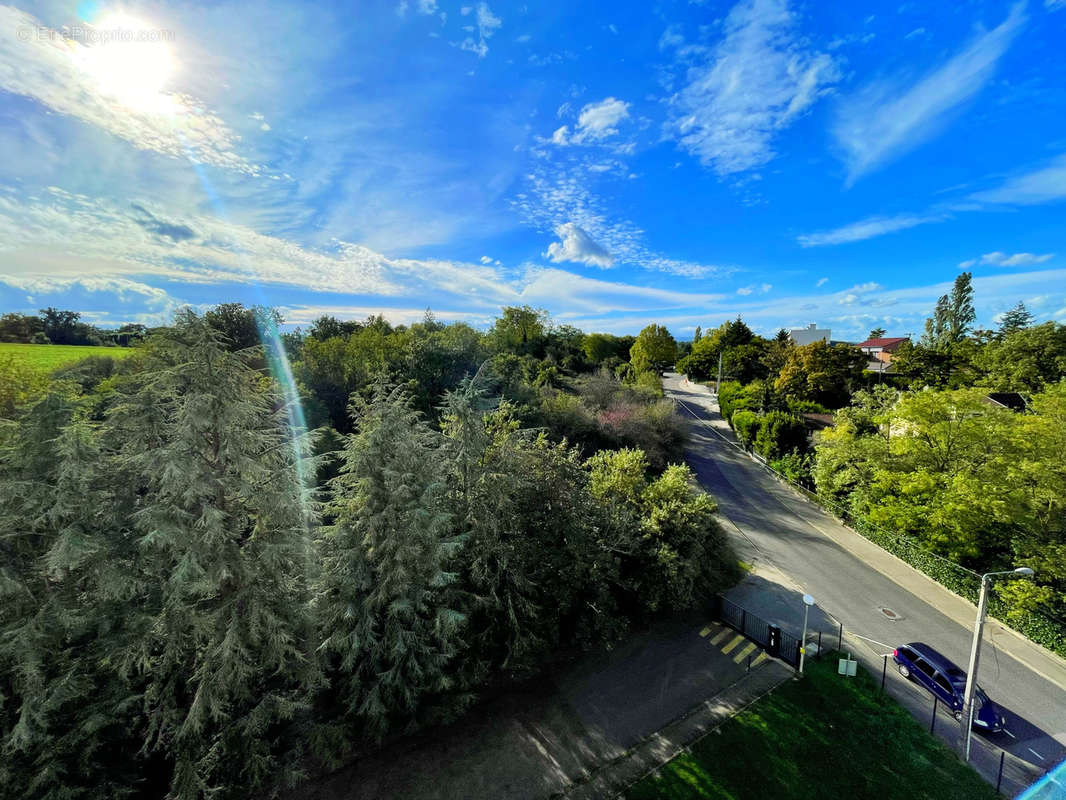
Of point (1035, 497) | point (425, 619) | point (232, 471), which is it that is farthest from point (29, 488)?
point (1035, 497)

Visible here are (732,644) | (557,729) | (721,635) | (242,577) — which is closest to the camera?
(242,577)

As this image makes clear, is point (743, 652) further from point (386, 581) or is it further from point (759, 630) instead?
point (386, 581)

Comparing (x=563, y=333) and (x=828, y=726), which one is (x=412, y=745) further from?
(x=563, y=333)

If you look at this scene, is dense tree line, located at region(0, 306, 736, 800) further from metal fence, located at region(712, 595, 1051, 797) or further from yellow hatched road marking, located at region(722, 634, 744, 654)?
metal fence, located at region(712, 595, 1051, 797)

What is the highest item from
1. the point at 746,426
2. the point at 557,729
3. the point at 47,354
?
the point at 47,354

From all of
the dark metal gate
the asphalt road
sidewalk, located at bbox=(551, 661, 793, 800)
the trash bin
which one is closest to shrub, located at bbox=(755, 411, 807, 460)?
the asphalt road

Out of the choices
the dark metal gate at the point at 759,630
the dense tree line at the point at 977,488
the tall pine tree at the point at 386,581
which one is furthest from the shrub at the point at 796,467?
the tall pine tree at the point at 386,581

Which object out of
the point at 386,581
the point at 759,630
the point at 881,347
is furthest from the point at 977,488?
the point at 881,347
